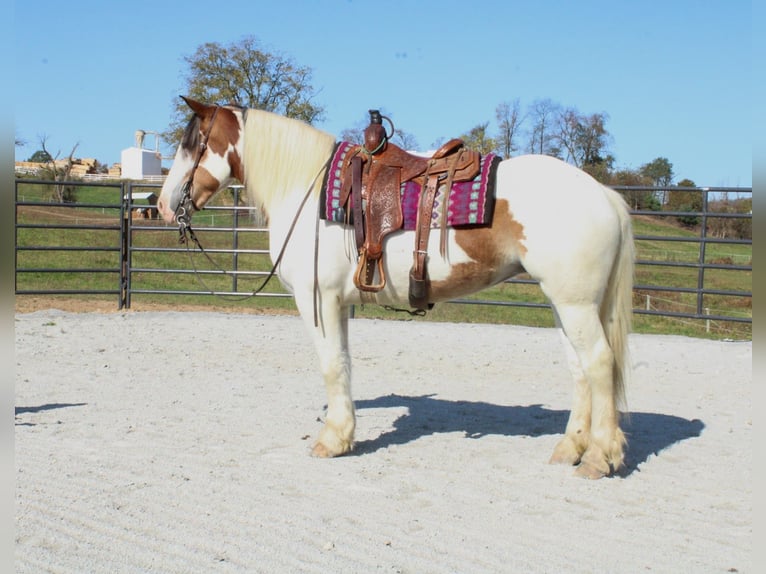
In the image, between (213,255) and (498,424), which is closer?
(498,424)

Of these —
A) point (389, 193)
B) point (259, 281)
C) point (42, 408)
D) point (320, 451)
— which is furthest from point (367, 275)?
point (259, 281)

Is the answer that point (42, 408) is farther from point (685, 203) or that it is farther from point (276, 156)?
point (685, 203)

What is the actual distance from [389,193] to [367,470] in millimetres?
1367

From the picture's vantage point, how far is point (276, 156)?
13.0 feet

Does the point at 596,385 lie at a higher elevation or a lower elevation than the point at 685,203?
lower

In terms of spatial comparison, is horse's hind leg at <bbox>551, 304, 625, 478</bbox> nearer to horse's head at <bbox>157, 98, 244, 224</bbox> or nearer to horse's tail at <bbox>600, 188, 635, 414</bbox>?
horse's tail at <bbox>600, 188, 635, 414</bbox>

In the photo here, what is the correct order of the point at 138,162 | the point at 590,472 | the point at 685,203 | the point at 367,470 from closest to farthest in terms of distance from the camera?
1. the point at 590,472
2. the point at 367,470
3. the point at 685,203
4. the point at 138,162

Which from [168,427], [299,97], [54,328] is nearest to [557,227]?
[168,427]

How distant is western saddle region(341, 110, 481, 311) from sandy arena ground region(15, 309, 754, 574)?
968mm

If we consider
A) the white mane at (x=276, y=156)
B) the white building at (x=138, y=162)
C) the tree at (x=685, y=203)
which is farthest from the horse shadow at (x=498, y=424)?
the white building at (x=138, y=162)

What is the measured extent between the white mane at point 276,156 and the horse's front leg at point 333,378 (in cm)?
65

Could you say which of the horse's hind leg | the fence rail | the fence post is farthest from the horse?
the fence post

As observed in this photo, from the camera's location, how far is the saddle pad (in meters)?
3.51

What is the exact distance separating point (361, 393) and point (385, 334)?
8.13 feet
